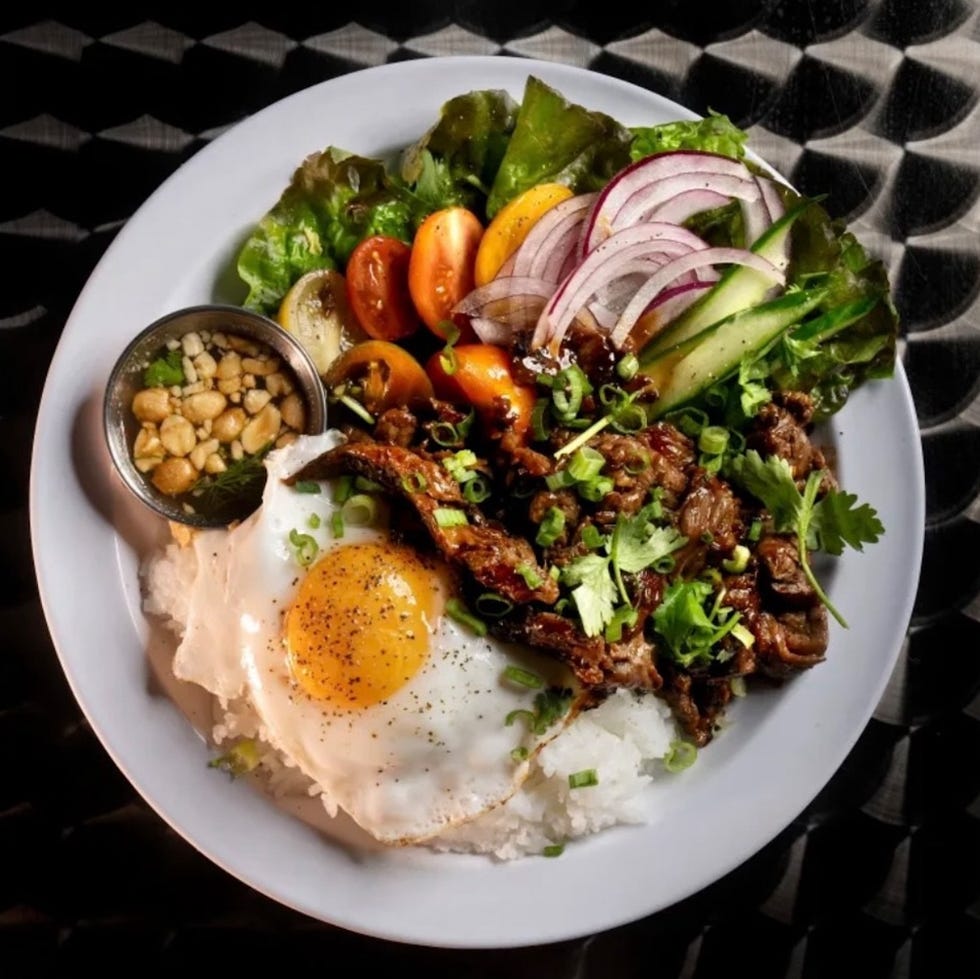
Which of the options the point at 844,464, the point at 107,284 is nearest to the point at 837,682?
the point at 844,464

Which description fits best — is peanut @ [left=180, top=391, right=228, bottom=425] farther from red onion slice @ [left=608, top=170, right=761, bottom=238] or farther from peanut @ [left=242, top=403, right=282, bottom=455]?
Result: red onion slice @ [left=608, top=170, right=761, bottom=238]

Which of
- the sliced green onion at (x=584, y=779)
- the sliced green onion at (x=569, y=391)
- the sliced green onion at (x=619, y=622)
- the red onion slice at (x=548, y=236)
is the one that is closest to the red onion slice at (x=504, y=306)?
the red onion slice at (x=548, y=236)

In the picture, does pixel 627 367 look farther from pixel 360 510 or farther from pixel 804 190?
pixel 804 190

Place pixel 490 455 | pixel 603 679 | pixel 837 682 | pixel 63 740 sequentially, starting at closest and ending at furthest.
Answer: pixel 603 679
pixel 490 455
pixel 837 682
pixel 63 740

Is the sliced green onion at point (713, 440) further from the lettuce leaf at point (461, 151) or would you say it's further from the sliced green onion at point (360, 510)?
the lettuce leaf at point (461, 151)

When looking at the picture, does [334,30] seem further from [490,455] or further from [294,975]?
[294,975]

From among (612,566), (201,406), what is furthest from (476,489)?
(201,406)
